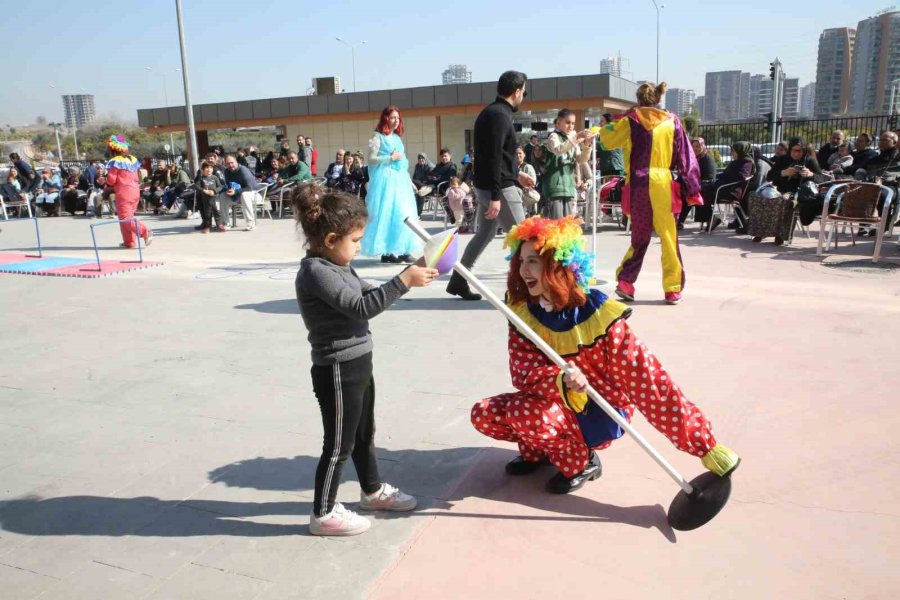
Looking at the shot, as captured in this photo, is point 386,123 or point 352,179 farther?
point 352,179

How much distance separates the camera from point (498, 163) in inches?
250

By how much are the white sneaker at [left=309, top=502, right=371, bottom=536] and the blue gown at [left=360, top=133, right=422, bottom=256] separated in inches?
237

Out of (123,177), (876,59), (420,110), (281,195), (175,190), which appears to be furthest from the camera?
(876,59)

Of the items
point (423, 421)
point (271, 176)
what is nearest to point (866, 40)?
point (271, 176)

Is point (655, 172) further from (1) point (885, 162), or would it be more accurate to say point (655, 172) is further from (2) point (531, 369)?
(1) point (885, 162)

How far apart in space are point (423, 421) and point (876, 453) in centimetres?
230

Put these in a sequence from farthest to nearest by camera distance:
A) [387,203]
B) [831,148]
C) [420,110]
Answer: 1. [420,110]
2. [831,148]
3. [387,203]

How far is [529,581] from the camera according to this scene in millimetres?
2604

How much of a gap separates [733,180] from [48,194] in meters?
17.3

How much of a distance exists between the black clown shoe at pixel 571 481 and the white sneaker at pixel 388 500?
2.09 feet

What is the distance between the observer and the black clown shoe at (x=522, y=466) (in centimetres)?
344

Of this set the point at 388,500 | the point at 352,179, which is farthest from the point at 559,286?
the point at 352,179

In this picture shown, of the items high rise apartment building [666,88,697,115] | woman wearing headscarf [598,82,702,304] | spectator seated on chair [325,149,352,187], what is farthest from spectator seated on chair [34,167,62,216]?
high rise apartment building [666,88,697,115]

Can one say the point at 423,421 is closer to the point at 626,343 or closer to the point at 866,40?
the point at 626,343
